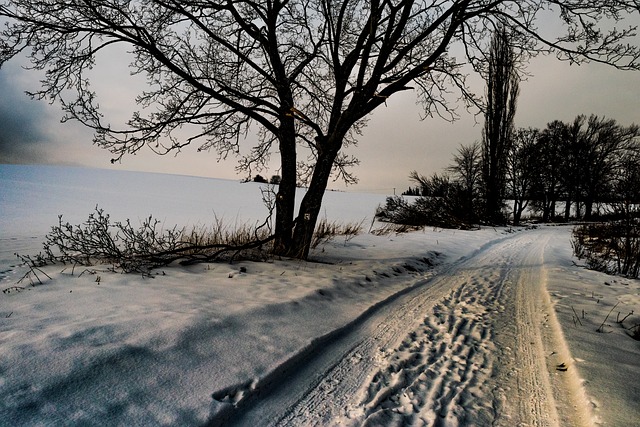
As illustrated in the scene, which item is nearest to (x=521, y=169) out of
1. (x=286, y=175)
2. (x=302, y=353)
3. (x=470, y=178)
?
(x=470, y=178)

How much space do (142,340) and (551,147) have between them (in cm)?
4066

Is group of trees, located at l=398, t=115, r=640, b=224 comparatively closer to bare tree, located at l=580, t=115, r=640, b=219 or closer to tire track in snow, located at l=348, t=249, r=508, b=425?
bare tree, located at l=580, t=115, r=640, b=219

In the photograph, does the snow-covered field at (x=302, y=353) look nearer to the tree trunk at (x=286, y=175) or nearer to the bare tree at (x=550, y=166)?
the tree trunk at (x=286, y=175)

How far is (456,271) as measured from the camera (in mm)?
7020

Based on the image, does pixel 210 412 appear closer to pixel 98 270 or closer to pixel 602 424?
pixel 602 424

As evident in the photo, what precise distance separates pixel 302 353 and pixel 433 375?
107 cm

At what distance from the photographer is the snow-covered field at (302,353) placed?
2.04m

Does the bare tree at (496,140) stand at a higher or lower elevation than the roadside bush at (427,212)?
higher

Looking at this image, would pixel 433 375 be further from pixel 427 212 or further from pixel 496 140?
pixel 496 140

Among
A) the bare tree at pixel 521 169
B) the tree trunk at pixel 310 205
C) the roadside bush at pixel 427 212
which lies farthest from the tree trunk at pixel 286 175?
the bare tree at pixel 521 169

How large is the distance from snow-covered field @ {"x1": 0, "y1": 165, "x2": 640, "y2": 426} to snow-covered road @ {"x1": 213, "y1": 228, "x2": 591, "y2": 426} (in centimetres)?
1

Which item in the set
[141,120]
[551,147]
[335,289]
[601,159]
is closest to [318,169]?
[335,289]

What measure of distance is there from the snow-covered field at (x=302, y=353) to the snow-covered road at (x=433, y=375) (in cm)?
1

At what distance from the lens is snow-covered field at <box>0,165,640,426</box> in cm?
204
